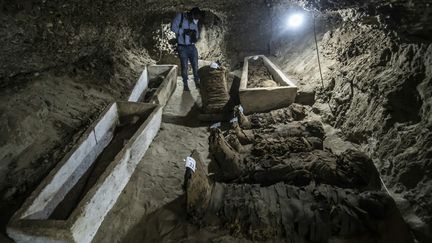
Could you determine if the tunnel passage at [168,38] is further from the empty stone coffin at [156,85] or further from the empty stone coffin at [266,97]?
the empty stone coffin at [266,97]

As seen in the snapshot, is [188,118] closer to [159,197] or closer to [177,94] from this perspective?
[177,94]

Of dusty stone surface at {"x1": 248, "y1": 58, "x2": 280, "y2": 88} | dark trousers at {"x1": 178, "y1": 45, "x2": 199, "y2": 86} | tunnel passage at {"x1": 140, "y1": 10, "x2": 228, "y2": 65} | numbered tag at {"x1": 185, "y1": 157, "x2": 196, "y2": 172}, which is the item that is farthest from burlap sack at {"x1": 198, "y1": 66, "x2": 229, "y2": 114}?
tunnel passage at {"x1": 140, "y1": 10, "x2": 228, "y2": 65}

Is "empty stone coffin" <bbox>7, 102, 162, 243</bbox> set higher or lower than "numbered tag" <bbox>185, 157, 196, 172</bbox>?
lower

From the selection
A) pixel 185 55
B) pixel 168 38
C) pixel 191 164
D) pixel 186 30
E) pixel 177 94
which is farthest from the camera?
pixel 168 38

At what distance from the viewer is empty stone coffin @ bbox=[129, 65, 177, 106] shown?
5.80 m

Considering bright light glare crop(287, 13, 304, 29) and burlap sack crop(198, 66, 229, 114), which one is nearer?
burlap sack crop(198, 66, 229, 114)

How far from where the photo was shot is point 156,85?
6.61 meters

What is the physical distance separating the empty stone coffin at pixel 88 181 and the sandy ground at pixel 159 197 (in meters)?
0.12

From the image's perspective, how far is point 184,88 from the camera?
6906mm

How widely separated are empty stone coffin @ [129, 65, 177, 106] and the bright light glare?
11.0ft

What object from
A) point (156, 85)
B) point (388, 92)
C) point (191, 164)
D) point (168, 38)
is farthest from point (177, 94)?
point (388, 92)

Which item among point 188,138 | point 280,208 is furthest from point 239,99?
point 280,208

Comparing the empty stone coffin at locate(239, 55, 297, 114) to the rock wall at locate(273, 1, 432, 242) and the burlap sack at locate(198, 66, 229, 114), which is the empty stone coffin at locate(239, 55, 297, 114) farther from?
the rock wall at locate(273, 1, 432, 242)

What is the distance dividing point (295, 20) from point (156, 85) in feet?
13.2
